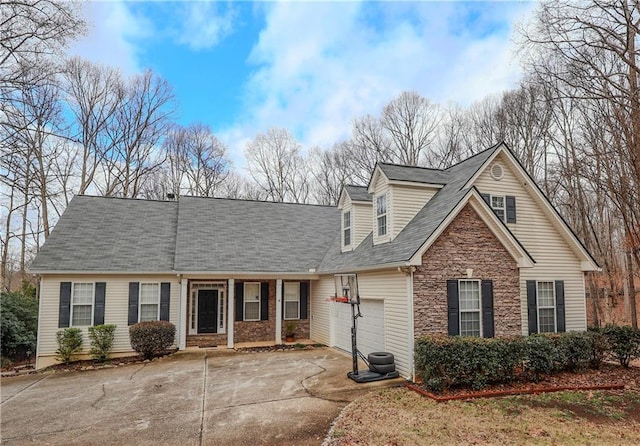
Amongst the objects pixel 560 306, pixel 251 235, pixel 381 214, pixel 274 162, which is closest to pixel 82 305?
pixel 251 235

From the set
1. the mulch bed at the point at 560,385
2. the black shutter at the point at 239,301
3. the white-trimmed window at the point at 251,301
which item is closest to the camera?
the mulch bed at the point at 560,385

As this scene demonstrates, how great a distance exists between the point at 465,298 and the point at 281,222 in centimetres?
1036

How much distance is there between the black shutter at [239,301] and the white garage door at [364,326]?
3.79 m

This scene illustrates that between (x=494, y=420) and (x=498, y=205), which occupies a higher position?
(x=498, y=205)

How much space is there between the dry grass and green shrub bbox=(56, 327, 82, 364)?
10030 millimetres

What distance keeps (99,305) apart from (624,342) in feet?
52.5

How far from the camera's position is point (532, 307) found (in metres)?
11.5

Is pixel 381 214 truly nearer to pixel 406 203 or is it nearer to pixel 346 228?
pixel 406 203

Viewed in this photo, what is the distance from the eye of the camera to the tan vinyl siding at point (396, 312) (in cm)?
971

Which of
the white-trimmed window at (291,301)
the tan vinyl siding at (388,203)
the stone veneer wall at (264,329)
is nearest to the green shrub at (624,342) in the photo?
the tan vinyl siding at (388,203)

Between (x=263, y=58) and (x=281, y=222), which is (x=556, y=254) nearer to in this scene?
(x=281, y=222)

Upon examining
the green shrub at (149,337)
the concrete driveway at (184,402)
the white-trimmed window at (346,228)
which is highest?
the white-trimmed window at (346,228)

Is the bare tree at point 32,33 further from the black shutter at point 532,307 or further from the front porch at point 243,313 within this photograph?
the black shutter at point 532,307

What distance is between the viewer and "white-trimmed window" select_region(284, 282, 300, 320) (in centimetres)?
1620
